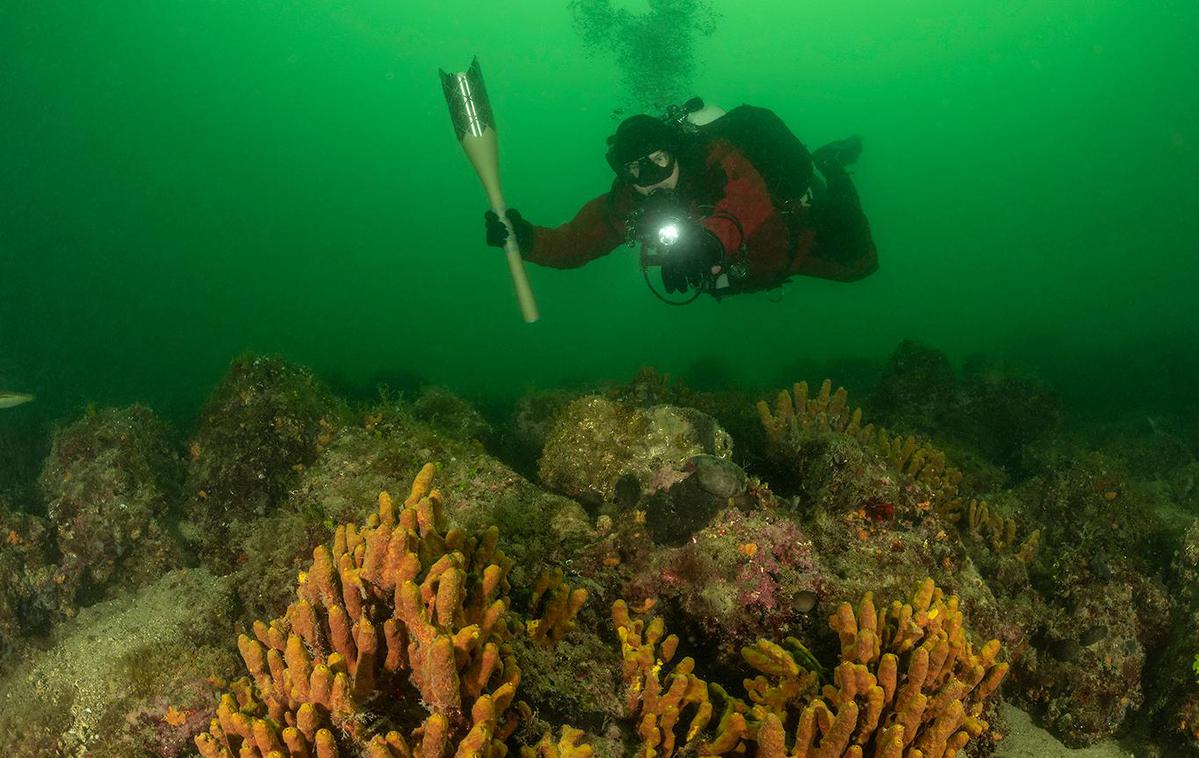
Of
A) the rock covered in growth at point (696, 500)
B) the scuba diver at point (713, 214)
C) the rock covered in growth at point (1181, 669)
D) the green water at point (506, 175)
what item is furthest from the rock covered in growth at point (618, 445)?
the green water at point (506, 175)

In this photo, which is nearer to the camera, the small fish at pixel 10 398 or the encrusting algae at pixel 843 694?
the encrusting algae at pixel 843 694

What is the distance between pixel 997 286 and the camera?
84.2 metres

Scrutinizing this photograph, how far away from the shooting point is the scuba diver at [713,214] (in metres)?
6.74

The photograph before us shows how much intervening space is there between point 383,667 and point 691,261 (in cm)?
553

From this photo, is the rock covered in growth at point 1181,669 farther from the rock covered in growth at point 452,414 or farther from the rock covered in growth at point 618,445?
the rock covered in growth at point 452,414

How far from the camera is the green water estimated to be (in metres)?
72.4

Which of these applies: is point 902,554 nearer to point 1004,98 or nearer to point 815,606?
point 815,606

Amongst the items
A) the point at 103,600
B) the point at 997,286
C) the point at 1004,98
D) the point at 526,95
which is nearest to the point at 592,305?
the point at 526,95

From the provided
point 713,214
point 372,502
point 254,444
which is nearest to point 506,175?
point 713,214

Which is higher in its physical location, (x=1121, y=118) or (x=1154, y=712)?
(x=1121, y=118)

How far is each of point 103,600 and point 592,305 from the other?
10385 cm

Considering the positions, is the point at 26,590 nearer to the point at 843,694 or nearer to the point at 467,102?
the point at 467,102

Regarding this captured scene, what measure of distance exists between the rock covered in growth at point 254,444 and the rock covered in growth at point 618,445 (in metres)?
2.36

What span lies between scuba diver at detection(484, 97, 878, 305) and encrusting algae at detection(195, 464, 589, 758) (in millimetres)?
4241
